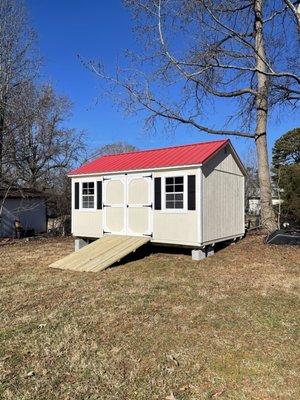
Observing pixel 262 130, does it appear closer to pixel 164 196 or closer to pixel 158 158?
pixel 158 158

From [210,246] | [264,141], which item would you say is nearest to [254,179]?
[264,141]

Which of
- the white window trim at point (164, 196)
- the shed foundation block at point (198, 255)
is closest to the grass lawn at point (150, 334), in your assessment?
the shed foundation block at point (198, 255)

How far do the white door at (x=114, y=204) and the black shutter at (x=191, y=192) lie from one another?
2.26 meters

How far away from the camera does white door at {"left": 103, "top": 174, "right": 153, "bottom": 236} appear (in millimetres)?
10086

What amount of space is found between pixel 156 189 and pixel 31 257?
416 centimetres

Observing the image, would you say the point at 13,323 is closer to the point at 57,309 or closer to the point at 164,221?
the point at 57,309

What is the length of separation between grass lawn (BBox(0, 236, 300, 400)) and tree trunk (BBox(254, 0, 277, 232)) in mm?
5014

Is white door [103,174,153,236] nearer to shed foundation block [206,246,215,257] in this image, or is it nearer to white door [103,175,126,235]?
white door [103,175,126,235]

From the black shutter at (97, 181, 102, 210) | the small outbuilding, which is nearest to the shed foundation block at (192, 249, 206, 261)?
the black shutter at (97, 181, 102, 210)

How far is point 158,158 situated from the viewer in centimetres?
1055

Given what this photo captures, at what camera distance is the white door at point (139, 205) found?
10039 mm

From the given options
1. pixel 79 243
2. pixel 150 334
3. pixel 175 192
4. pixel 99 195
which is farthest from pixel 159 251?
pixel 150 334

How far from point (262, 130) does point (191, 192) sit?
17.8ft

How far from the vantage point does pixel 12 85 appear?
61.0 feet
